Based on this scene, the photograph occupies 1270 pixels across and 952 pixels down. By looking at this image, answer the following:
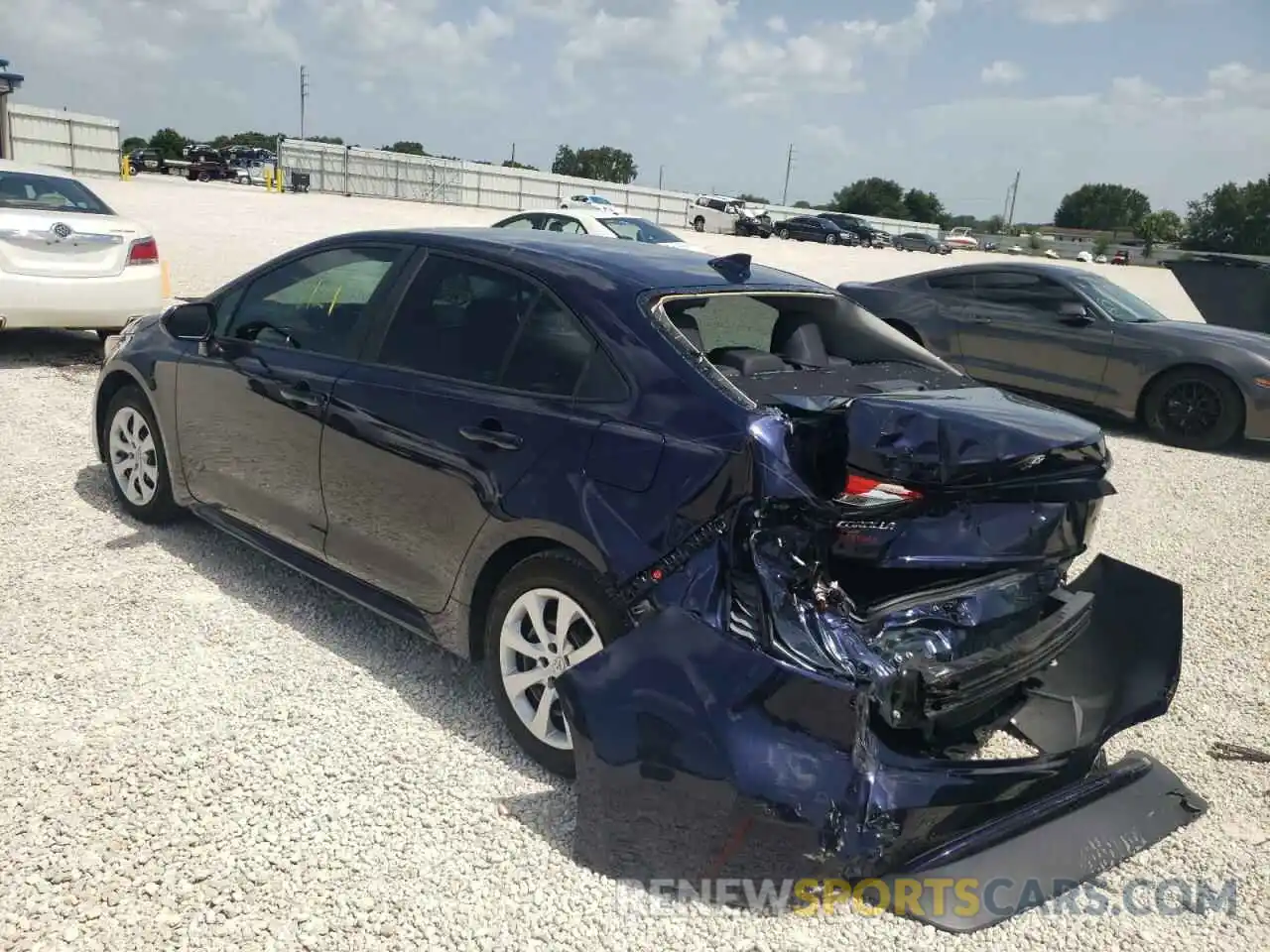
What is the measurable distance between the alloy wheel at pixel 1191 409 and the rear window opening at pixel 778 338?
579cm

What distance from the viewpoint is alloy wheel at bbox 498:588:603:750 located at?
2951 mm

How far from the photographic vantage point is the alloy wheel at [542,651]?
2.95 m

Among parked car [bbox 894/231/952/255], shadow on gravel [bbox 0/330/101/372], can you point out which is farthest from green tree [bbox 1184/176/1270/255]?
shadow on gravel [bbox 0/330/101/372]

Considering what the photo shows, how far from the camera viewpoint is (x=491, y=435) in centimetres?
317

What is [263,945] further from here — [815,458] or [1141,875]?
[1141,875]

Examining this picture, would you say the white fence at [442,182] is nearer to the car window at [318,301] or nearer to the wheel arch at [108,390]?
the wheel arch at [108,390]

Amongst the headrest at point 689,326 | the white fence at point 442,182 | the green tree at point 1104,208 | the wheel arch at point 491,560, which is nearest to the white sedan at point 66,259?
the wheel arch at point 491,560

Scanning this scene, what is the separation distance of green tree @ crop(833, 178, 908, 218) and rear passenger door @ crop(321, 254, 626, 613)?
103546 millimetres

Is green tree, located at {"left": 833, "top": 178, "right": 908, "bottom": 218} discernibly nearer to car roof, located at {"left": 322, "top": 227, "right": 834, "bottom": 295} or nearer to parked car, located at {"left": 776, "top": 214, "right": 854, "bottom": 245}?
parked car, located at {"left": 776, "top": 214, "right": 854, "bottom": 245}

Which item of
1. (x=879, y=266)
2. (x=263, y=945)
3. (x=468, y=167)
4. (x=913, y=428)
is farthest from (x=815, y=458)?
(x=468, y=167)

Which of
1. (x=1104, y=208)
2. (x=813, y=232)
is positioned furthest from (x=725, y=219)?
(x=1104, y=208)

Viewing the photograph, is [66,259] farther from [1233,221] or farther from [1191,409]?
[1233,221]

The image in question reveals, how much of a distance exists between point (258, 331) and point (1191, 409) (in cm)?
750

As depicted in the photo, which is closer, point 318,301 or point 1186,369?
point 318,301
